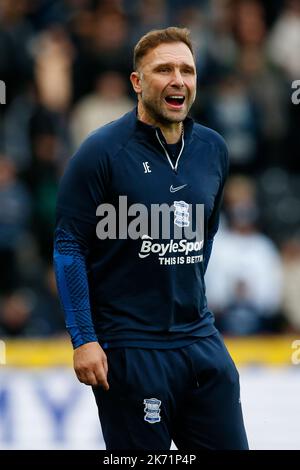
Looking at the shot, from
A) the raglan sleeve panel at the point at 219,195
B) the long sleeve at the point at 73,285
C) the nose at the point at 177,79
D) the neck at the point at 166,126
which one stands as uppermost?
the nose at the point at 177,79

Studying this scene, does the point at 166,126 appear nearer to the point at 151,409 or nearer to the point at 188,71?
the point at 188,71

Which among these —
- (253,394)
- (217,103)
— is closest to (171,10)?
(217,103)

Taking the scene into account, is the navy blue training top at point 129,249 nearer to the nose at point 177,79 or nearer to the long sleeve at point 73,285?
the long sleeve at point 73,285

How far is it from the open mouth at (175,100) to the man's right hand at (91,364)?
42.6 inches

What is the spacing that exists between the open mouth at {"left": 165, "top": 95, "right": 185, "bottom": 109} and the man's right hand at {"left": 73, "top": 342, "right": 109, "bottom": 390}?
1.08 meters

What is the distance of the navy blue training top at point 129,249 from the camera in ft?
16.4

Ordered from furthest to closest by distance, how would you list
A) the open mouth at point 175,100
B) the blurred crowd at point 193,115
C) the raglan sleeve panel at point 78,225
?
the blurred crowd at point 193,115 < the open mouth at point 175,100 < the raglan sleeve panel at point 78,225

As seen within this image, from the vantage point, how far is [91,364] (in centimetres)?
→ 488

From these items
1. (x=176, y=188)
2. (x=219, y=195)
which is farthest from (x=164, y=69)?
(x=219, y=195)

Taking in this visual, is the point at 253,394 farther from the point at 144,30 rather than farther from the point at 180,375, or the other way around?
the point at 144,30

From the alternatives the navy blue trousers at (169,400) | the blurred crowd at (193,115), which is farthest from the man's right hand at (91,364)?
the blurred crowd at (193,115)

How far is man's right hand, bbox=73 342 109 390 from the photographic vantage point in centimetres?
488

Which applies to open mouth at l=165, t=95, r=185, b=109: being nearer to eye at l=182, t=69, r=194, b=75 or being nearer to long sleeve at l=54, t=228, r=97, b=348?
eye at l=182, t=69, r=194, b=75

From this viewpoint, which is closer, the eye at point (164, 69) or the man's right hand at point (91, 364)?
the man's right hand at point (91, 364)
